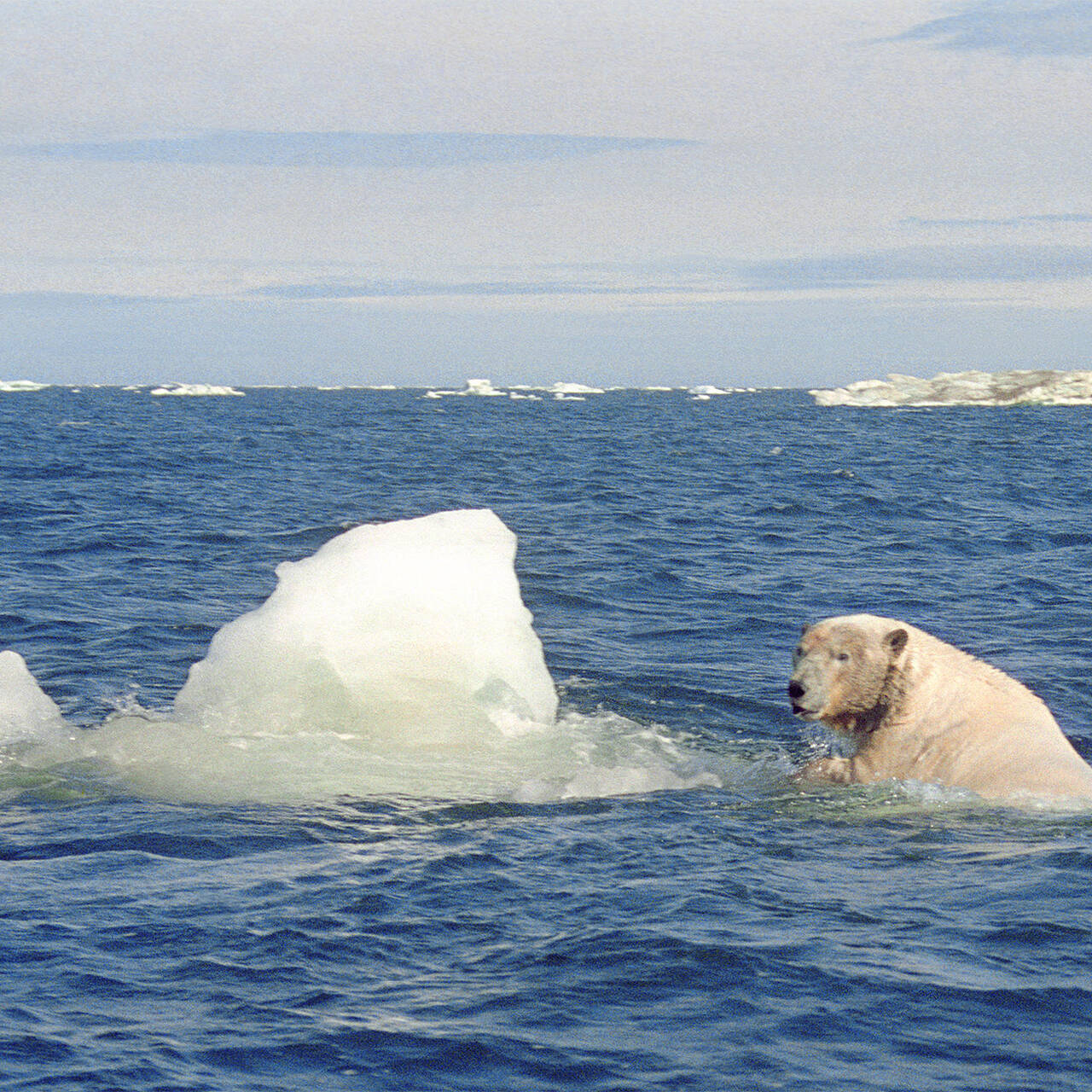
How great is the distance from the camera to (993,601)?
54.9 ft

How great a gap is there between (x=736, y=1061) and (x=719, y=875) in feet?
6.88

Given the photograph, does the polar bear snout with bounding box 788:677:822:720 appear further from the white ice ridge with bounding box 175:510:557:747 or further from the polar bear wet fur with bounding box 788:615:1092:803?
the white ice ridge with bounding box 175:510:557:747

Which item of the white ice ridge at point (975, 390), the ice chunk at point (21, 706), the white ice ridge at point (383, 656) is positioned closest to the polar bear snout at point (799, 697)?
the white ice ridge at point (383, 656)

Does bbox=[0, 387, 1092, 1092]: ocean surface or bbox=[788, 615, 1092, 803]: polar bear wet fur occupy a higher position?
bbox=[788, 615, 1092, 803]: polar bear wet fur

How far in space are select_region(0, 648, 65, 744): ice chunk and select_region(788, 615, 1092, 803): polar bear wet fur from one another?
→ 17.7 feet

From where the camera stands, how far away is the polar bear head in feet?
29.0

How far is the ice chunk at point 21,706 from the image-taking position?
9.98 meters

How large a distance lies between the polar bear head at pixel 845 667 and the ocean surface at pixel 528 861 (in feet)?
2.06

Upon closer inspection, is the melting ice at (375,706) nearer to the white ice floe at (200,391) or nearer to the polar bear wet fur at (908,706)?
the polar bear wet fur at (908,706)

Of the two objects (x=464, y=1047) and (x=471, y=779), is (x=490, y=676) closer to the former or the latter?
(x=471, y=779)

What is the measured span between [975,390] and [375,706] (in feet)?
371

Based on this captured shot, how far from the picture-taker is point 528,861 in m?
7.23

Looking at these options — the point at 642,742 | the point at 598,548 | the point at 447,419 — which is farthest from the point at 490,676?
the point at 447,419

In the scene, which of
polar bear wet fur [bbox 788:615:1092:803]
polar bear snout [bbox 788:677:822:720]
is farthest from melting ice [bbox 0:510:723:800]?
polar bear wet fur [bbox 788:615:1092:803]
